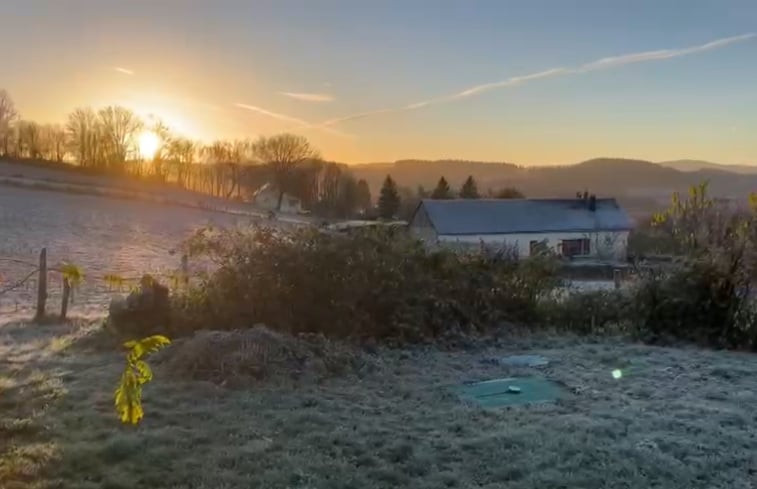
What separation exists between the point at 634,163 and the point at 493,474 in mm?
42910

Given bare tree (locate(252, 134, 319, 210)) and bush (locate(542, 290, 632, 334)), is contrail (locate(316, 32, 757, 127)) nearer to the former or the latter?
bush (locate(542, 290, 632, 334))

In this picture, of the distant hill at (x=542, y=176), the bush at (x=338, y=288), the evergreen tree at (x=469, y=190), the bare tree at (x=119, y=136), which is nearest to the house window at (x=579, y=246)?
the distant hill at (x=542, y=176)

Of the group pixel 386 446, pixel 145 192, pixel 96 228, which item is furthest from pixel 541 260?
pixel 145 192

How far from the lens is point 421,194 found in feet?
141

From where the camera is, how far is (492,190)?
42438 mm

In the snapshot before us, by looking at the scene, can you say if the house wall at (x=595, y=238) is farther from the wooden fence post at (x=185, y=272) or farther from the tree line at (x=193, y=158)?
the wooden fence post at (x=185, y=272)

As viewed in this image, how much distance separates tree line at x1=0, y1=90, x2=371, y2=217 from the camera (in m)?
Answer: 40.8

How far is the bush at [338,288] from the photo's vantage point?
7.41 metres

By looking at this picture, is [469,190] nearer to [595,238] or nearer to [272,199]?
[595,238]

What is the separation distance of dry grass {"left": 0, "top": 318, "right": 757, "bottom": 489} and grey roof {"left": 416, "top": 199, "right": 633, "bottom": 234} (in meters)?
24.8

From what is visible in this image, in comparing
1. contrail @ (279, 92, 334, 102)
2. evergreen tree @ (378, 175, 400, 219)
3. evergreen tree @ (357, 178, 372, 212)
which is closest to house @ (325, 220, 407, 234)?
contrail @ (279, 92, 334, 102)

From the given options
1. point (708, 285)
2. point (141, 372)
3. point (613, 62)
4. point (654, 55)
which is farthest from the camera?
point (613, 62)

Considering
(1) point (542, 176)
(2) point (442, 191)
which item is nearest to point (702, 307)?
(2) point (442, 191)

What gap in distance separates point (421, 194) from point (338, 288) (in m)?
35.6
